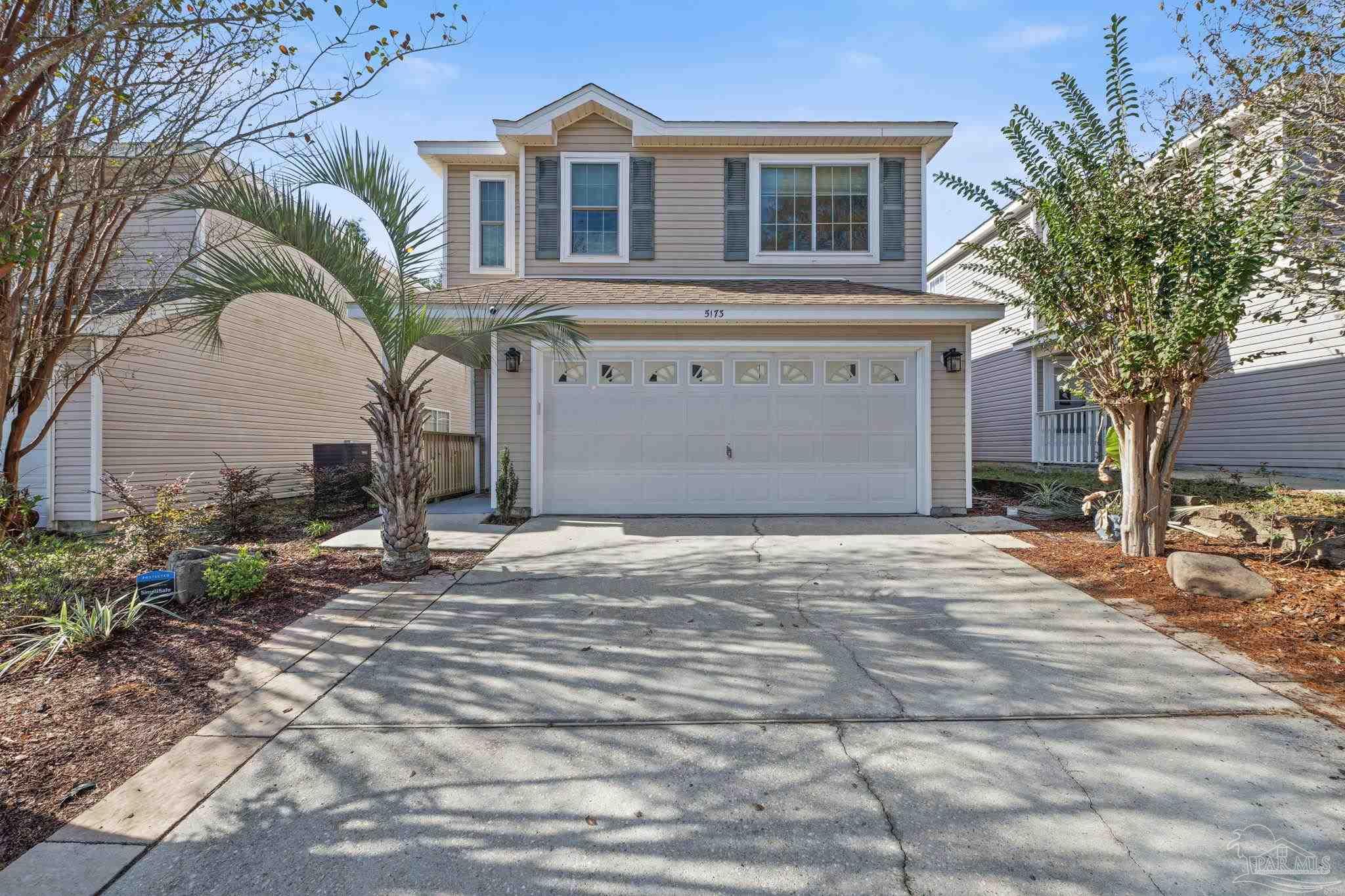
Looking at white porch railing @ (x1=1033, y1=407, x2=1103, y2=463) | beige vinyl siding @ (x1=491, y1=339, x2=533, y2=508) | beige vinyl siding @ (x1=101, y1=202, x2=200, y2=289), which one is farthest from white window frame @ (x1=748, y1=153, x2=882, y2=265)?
beige vinyl siding @ (x1=101, y1=202, x2=200, y2=289)

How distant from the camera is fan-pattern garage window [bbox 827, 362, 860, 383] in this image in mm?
8719

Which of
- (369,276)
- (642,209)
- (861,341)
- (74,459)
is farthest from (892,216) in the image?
(74,459)

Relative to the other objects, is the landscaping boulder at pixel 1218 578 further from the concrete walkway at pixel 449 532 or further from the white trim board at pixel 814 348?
the concrete walkway at pixel 449 532

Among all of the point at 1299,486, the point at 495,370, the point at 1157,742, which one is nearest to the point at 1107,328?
the point at 1157,742

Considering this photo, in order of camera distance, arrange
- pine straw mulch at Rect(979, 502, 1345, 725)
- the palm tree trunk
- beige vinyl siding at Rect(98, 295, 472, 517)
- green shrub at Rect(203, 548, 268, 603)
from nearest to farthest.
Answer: pine straw mulch at Rect(979, 502, 1345, 725) → green shrub at Rect(203, 548, 268, 603) → the palm tree trunk → beige vinyl siding at Rect(98, 295, 472, 517)

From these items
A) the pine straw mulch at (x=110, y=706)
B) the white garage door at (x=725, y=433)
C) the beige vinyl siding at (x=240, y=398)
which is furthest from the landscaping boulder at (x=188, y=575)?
the white garage door at (x=725, y=433)

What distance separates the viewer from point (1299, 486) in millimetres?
7602

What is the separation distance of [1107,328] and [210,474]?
12.5 metres

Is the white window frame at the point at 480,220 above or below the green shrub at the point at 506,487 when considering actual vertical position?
above

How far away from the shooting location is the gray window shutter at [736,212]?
387 inches

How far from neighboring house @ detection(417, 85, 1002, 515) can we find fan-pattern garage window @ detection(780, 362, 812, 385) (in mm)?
32

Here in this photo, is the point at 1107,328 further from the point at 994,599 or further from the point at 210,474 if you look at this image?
the point at 210,474

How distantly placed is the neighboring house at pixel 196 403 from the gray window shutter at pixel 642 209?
4.41 m

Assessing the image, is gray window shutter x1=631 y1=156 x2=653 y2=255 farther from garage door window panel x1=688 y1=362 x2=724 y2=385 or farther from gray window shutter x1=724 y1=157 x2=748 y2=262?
garage door window panel x1=688 y1=362 x2=724 y2=385
